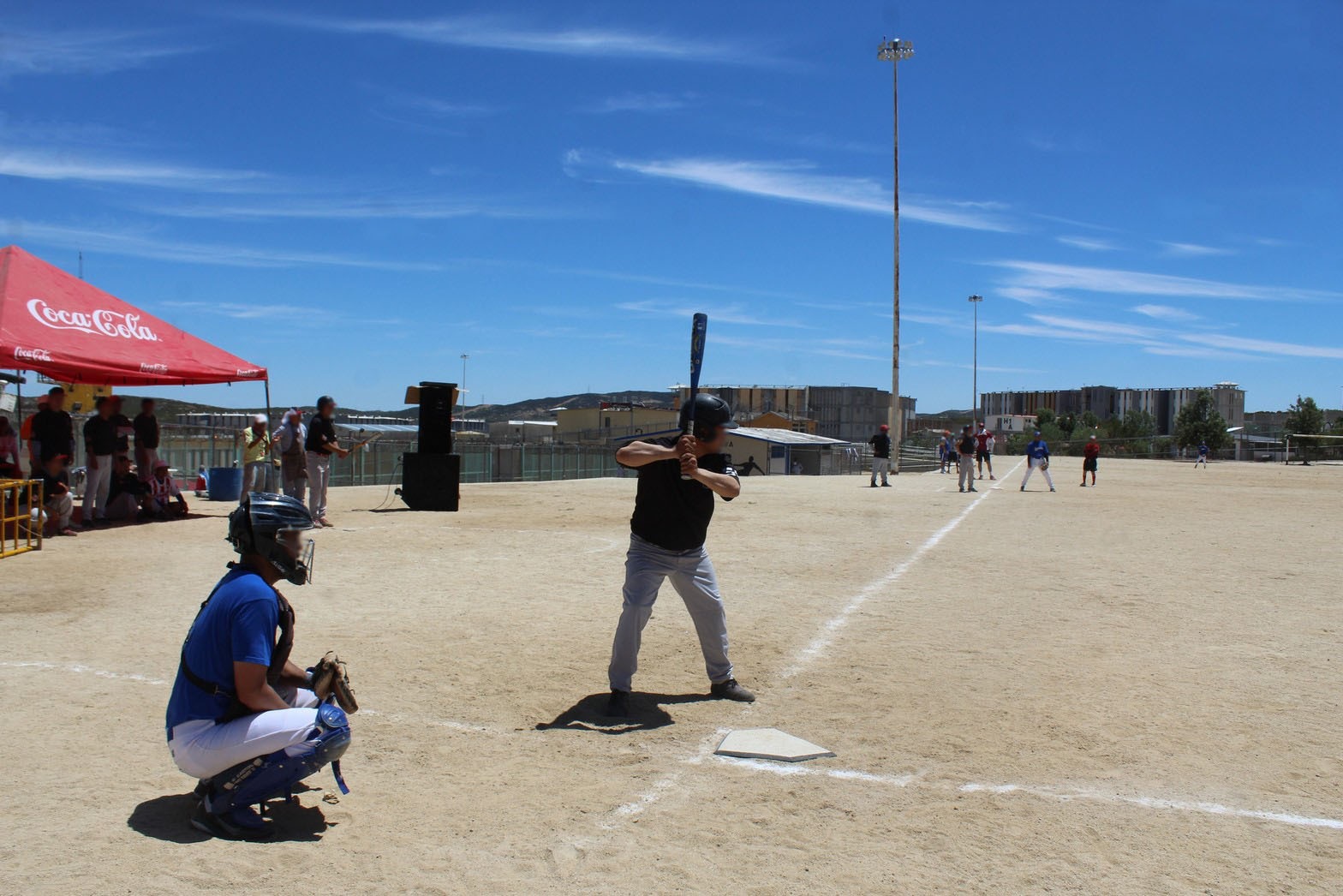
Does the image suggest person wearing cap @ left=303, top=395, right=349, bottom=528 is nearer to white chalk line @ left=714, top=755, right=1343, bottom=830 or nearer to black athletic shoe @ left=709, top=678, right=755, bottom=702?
black athletic shoe @ left=709, top=678, right=755, bottom=702

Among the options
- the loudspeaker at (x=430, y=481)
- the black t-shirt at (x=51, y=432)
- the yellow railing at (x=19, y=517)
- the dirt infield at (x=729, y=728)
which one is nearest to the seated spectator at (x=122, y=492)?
the black t-shirt at (x=51, y=432)

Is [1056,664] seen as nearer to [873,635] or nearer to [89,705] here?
[873,635]

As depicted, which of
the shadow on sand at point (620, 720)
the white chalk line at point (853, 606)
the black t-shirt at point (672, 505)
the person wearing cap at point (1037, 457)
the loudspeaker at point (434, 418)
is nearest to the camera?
the shadow on sand at point (620, 720)

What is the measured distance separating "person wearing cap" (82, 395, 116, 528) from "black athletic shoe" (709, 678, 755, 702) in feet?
38.7

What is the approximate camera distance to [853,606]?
9.79m

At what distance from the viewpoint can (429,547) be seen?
44.1 feet

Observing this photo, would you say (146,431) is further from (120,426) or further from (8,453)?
(8,453)

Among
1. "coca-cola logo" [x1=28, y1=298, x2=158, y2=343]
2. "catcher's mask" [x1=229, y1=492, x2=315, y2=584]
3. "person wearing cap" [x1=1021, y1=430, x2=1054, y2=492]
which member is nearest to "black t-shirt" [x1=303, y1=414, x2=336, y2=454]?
"coca-cola logo" [x1=28, y1=298, x2=158, y2=343]

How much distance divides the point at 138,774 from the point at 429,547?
28.3 ft

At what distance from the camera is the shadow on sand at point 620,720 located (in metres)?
5.78

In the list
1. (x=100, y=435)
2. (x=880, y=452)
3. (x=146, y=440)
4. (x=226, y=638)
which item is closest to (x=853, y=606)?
(x=226, y=638)

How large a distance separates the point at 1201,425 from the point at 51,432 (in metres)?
112

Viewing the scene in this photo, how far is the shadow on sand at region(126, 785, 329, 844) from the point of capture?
13.6 ft

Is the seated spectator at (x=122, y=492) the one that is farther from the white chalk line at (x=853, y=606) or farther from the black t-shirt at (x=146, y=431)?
the white chalk line at (x=853, y=606)
